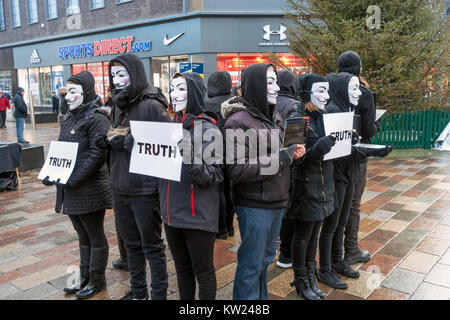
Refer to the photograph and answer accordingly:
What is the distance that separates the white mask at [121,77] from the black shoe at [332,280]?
2.71m

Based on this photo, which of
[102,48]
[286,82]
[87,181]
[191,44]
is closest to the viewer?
[87,181]

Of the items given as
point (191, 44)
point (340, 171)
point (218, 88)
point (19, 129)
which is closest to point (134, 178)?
point (340, 171)

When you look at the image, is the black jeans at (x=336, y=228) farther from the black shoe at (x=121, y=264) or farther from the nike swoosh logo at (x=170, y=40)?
the nike swoosh logo at (x=170, y=40)

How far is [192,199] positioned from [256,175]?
51 cm

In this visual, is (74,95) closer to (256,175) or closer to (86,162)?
(86,162)

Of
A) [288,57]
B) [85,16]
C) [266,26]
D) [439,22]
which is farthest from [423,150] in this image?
[85,16]

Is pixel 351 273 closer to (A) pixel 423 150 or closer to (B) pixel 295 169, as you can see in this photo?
(B) pixel 295 169

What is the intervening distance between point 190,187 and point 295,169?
45.2 inches

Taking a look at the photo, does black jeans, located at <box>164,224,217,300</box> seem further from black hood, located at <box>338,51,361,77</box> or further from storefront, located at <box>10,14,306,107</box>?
storefront, located at <box>10,14,306,107</box>

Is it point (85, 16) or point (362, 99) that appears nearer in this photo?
point (362, 99)

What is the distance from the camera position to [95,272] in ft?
12.5

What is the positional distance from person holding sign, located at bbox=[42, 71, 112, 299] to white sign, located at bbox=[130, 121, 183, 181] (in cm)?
67

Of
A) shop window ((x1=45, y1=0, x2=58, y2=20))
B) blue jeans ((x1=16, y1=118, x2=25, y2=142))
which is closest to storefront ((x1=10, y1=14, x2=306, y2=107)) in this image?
shop window ((x1=45, y1=0, x2=58, y2=20))

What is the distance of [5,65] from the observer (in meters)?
29.5
